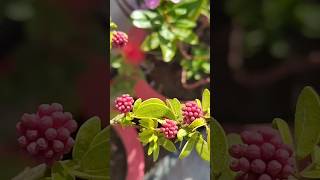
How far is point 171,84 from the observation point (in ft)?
5.92

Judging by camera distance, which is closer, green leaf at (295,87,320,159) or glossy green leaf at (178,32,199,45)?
green leaf at (295,87,320,159)

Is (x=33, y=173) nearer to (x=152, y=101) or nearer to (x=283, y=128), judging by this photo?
(x=152, y=101)

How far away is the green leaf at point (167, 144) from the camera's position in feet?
5.85

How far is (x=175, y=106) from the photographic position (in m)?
1.77

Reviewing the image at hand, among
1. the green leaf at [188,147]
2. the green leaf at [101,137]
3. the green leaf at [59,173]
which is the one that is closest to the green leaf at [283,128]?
the green leaf at [188,147]

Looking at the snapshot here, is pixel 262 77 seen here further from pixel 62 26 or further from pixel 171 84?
pixel 62 26

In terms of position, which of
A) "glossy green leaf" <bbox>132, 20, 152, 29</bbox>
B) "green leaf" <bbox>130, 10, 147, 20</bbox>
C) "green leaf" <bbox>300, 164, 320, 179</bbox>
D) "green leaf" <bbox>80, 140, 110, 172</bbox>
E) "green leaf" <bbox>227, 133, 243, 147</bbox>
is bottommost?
"green leaf" <bbox>300, 164, 320, 179</bbox>

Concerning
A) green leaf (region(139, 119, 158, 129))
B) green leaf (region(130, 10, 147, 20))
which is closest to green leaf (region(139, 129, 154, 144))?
green leaf (region(139, 119, 158, 129))

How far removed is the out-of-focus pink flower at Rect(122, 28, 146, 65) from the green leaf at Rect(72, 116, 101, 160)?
0.27 meters

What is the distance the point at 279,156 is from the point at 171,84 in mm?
398

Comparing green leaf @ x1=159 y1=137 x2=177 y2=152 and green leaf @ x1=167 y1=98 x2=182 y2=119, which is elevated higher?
green leaf @ x1=167 y1=98 x2=182 y2=119

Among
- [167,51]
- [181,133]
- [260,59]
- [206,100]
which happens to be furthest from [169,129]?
[260,59]

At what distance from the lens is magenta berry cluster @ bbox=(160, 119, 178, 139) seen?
1.77m

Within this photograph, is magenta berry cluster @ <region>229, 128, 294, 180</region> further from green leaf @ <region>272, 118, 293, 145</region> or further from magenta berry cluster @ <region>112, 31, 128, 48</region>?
magenta berry cluster @ <region>112, 31, 128, 48</region>
